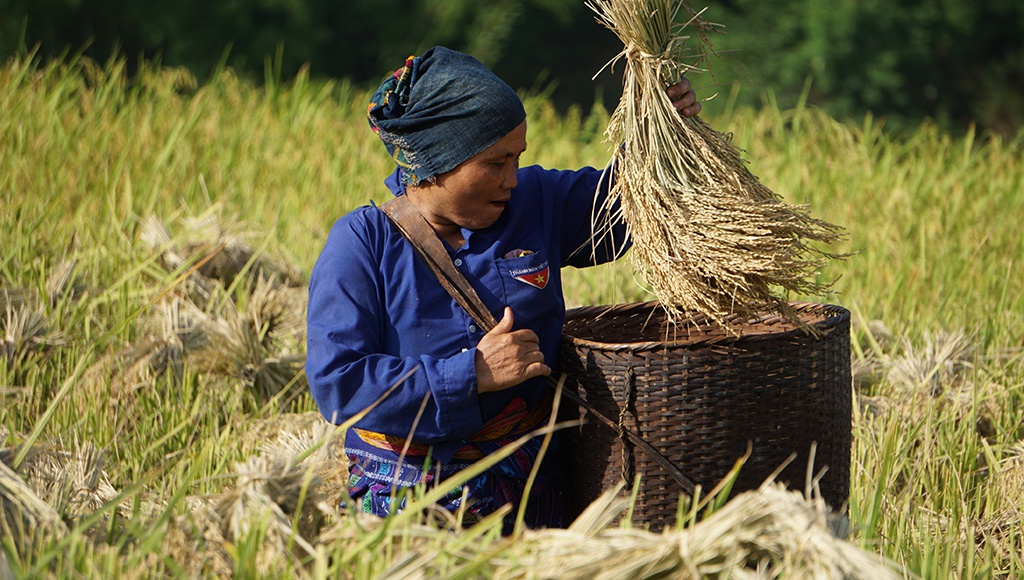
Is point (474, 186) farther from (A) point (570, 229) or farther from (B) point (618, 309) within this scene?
(B) point (618, 309)

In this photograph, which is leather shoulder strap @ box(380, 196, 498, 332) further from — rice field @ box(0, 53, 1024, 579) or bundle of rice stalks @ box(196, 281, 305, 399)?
bundle of rice stalks @ box(196, 281, 305, 399)

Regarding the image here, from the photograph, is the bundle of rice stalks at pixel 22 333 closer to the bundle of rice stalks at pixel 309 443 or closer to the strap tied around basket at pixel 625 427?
the bundle of rice stalks at pixel 309 443

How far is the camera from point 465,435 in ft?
6.72

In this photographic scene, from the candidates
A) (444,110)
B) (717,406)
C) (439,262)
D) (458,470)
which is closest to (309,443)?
(458,470)

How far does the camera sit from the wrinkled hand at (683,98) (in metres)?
2.08

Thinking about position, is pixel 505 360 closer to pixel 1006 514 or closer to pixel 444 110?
pixel 444 110

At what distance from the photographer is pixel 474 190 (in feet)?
6.95

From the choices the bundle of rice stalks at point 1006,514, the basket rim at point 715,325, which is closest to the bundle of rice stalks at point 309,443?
the basket rim at point 715,325

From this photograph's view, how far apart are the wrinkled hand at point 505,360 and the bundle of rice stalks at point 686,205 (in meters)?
0.26

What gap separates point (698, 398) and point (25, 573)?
1.12 meters

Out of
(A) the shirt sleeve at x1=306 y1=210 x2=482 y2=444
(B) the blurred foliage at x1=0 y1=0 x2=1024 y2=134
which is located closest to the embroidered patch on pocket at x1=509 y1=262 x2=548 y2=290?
(A) the shirt sleeve at x1=306 y1=210 x2=482 y2=444

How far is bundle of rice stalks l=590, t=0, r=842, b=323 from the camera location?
1.96 metres

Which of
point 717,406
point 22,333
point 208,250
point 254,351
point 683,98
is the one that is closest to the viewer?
point 717,406

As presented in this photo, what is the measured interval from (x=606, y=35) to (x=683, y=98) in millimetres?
10050
